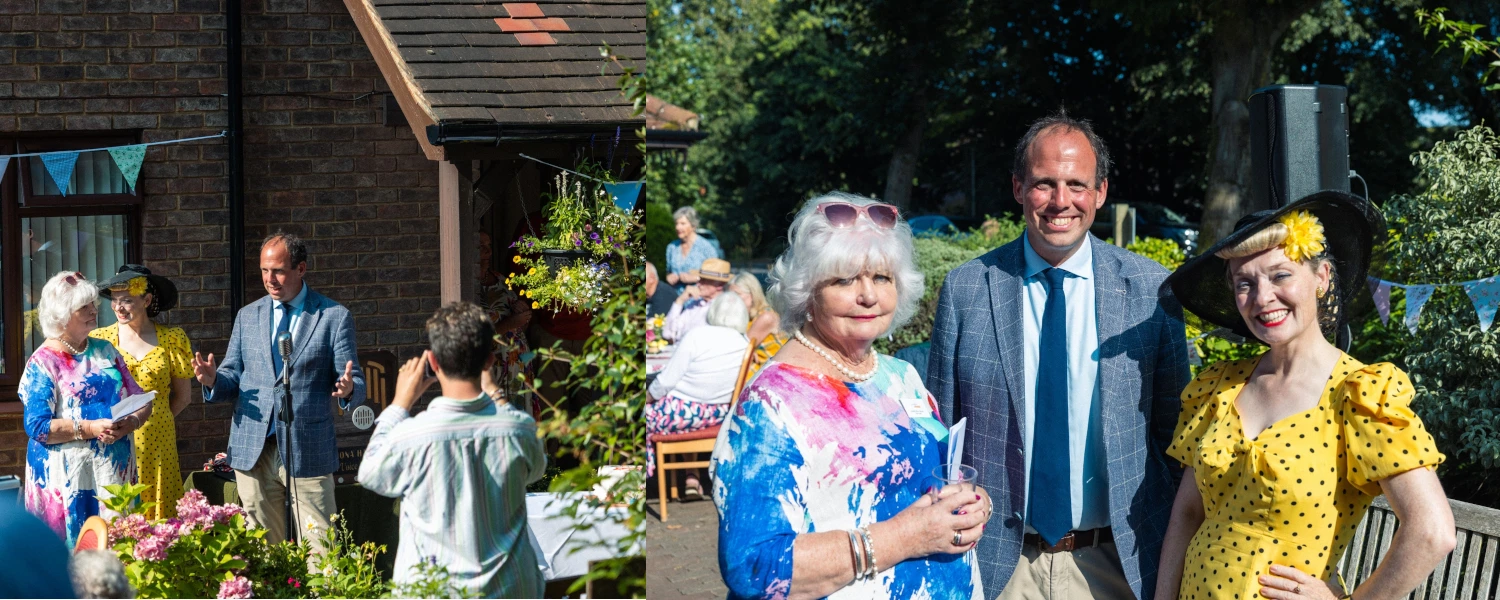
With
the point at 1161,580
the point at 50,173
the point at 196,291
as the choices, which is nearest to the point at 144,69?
the point at 50,173

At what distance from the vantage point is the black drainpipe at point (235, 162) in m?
3.04

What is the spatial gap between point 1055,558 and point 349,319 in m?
1.78

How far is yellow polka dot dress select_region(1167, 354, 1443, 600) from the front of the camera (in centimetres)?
219

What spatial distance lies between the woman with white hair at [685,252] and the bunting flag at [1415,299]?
518 centimetres

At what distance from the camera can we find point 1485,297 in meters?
4.61

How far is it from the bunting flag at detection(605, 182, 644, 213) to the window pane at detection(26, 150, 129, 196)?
1.37 m

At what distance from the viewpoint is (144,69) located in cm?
304

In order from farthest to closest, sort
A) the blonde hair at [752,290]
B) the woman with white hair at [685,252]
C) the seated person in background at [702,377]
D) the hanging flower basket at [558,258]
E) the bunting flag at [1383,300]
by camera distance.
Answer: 1. the woman with white hair at [685,252]
2. the blonde hair at [752,290]
3. the seated person in background at [702,377]
4. the bunting flag at [1383,300]
5. the hanging flower basket at [558,258]

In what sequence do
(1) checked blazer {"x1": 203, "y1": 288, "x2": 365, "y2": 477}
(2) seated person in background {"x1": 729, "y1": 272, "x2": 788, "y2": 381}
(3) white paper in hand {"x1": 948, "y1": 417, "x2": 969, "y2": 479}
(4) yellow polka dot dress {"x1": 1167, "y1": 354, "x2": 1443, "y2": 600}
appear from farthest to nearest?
1. (2) seated person in background {"x1": 729, "y1": 272, "x2": 788, "y2": 381}
2. (1) checked blazer {"x1": 203, "y1": 288, "x2": 365, "y2": 477}
3. (4) yellow polka dot dress {"x1": 1167, "y1": 354, "x2": 1443, "y2": 600}
4. (3) white paper in hand {"x1": 948, "y1": 417, "x2": 969, "y2": 479}

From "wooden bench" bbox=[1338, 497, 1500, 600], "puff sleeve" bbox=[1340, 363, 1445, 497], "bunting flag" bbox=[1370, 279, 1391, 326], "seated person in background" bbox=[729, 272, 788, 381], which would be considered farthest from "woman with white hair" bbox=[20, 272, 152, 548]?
"bunting flag" bbox=[1370, 279, 1391, 326]

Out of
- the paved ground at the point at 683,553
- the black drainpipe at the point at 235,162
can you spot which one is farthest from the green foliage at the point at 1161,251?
the black drainpipe at the point at 235,162

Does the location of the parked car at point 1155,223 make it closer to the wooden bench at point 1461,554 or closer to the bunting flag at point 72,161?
the wooden bench at point 1461,554

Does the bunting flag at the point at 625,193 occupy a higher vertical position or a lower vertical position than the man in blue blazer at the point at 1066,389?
higher

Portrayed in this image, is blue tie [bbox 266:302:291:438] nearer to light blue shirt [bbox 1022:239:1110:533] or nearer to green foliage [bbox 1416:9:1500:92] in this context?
light blue shirt [bbox 1022:239:1110:533]
